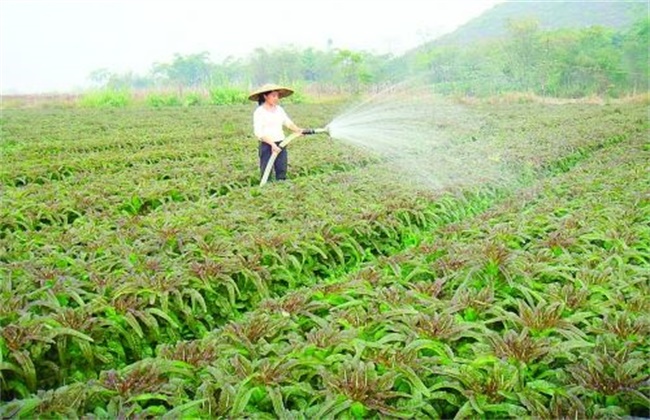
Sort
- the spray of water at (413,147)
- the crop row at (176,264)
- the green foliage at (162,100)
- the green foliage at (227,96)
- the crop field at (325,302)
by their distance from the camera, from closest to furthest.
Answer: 1. the crop field at (325,302)
2. the crop row at (176,264)
3. the spray of water at (413,147)
4. the green foliage at (162,100)
5. the green foliage at (227,96)

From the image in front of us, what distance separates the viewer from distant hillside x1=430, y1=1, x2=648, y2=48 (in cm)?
9475

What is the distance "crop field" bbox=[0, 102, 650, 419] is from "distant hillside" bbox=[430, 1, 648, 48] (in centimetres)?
8173

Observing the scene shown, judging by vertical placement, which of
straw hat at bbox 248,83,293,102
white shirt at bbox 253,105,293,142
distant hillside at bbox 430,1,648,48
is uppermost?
distant hillside at bbox 430,1,648,48

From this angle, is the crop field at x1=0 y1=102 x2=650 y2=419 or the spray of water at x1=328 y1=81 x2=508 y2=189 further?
the spray of water at x1=328 y1=81 x2=508 y2=189

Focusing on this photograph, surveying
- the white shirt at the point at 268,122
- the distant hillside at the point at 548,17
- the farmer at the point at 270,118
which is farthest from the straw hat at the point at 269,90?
the distant hillside at the point at 548,17

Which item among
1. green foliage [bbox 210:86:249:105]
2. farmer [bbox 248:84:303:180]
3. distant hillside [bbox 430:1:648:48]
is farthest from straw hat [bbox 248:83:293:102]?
distant hillside [bbox 430:1:648:48]

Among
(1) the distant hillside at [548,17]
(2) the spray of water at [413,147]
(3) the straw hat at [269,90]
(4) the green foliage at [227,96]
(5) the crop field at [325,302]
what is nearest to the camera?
(5) the crop field at [325,302]

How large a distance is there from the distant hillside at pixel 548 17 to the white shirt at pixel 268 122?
79932mm

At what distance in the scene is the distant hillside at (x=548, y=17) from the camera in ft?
311

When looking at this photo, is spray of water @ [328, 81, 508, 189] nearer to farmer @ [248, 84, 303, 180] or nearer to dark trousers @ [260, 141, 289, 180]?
farmer @ [248, 84, 303, 180]

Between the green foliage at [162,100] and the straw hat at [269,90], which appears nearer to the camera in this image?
the straw hat at [269,90]

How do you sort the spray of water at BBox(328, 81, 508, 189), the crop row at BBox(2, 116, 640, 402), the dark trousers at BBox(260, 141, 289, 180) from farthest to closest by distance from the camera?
the dark trousers at BBox(260, 141, 289, 180) → the spray of water at BBox(328, 81, 508, 189) → the crop row at BBox(2, 116, 640, 402)

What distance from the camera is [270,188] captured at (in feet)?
23.7

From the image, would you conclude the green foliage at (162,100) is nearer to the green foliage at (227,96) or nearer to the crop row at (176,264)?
the green foliage at (227,96)
